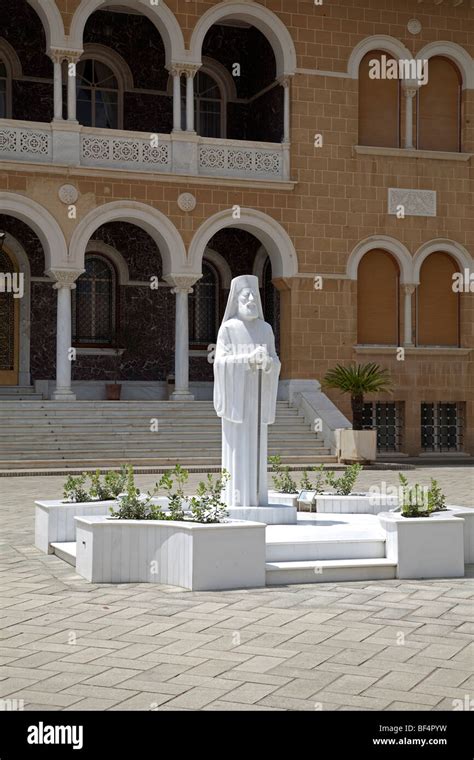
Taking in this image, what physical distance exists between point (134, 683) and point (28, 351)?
19.3 meters

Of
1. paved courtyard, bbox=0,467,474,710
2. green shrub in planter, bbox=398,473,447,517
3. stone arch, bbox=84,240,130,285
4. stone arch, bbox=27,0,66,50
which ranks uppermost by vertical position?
stone arch, bbox=27,0,66,50

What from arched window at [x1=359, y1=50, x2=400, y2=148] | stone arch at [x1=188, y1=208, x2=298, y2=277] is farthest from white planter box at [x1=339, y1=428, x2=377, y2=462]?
arched window at [x1=359, y1=50, x2=400, y2=148]

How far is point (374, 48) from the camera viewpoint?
954 inches

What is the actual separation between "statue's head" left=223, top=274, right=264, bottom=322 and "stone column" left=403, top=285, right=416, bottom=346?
1469 centimetres

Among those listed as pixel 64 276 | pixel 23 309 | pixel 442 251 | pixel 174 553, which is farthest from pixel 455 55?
pixel 174 553

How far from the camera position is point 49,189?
21.7m

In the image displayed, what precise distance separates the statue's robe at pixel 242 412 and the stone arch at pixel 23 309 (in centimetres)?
1495

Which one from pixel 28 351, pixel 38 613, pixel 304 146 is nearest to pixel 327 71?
pixel 304 146

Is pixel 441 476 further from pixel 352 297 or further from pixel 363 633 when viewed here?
pixel 363 633

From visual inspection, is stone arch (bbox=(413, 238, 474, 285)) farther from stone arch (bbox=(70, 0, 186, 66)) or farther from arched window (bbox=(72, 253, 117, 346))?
arched window (bbox=(72, 253, 117, 346))

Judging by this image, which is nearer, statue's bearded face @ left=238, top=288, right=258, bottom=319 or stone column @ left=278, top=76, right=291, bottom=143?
statue's bearded face @ left=238, top=288, right=258, bottom=319

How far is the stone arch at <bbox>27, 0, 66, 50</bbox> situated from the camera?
2173 cm

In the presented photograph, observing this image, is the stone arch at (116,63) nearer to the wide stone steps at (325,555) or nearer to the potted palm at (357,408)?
the potted palm at (357,408)

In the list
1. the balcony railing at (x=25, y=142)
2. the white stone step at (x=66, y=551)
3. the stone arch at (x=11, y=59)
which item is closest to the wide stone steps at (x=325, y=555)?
the white stone step at (x=66, y=551)
